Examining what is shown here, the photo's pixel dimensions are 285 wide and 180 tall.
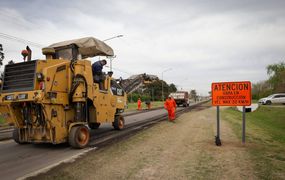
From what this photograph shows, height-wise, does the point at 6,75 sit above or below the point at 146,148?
above

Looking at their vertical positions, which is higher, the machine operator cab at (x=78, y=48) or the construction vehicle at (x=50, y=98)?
the machine operator cab at (x=78, y=48)

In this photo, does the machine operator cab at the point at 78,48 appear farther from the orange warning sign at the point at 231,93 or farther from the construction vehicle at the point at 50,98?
the orange warning sign at the point at 231,93

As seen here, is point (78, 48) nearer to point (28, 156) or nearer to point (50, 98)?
point (50, 98)

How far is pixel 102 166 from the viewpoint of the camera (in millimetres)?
5570

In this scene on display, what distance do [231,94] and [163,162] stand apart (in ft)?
11.7

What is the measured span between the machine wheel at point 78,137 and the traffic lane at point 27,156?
211 mm

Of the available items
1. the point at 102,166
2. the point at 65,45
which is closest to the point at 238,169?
the point at 102,166

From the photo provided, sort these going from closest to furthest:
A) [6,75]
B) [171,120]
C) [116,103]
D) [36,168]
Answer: [36,168], [6,75], [116,103], [171,120]

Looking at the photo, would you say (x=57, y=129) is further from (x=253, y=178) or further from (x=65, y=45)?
(x=253, y=178)

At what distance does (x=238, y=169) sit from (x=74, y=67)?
212 inches

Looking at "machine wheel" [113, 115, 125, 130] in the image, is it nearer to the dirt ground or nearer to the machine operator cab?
the machine operator cab

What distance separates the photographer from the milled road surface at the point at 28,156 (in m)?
5.46

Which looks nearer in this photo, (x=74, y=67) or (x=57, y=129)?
(x=57, y=129)

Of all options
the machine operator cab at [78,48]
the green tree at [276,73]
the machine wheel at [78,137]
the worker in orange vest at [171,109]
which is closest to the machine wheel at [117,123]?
the machine operator cab at [78,48]
